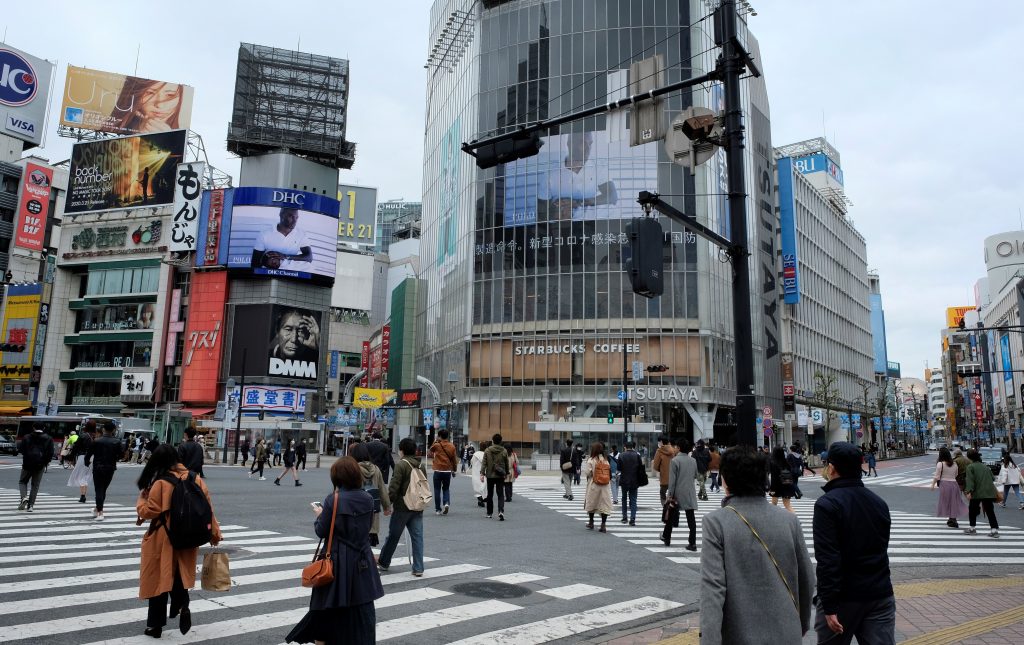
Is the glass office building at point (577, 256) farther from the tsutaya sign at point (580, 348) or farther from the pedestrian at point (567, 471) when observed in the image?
the pedestrian at point (567, 471)

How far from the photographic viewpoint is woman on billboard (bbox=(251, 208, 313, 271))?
2603 inches

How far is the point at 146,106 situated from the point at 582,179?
180 ft

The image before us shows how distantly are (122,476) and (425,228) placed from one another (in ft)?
170

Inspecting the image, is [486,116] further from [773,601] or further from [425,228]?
[773,601]

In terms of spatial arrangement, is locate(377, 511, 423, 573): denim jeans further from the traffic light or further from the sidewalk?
the traffic light

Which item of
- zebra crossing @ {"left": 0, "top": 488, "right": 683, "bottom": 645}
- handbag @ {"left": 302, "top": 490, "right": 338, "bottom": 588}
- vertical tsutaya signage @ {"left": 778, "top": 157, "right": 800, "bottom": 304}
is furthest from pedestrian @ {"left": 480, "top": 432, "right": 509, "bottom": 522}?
vertical tsutaya signage @ {"left": 778, "top": 157, "right": 800, "bottom": 304}

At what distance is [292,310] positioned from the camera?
6738 cm

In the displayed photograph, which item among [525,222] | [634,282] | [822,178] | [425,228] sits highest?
[822,178]

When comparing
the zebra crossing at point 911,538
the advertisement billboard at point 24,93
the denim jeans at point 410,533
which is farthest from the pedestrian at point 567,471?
the advertisement billboard at point 24,93

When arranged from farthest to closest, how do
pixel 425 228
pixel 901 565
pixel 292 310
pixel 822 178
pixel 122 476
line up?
pixel 822 178 < pixel 425 228 < pixel 292 310 < pixel 122 476 < pixel 901 565

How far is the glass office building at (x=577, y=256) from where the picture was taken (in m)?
52.3

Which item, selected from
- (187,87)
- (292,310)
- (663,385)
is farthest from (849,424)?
(187,87)

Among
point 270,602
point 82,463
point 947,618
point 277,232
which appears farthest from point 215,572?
point 277,232

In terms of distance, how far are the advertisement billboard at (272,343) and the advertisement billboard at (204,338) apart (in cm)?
157
